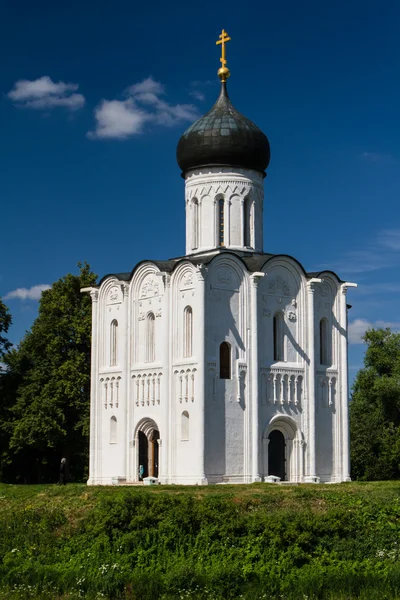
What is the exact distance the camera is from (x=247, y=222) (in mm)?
33062

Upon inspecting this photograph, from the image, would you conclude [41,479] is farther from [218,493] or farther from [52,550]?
[52,550]

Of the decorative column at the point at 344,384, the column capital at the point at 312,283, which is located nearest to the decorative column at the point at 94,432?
the column capital at the point at 312,283

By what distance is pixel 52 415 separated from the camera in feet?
122

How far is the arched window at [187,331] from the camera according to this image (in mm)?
30469

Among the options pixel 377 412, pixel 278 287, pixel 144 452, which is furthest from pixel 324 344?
pixel 377 412

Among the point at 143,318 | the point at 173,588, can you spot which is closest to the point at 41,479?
the point at 143,318

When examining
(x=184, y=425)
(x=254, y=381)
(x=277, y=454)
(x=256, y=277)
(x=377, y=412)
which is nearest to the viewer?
(x=184, y=425)

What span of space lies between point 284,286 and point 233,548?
12.9 m

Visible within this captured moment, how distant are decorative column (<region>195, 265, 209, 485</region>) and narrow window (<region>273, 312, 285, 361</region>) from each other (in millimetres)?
2972

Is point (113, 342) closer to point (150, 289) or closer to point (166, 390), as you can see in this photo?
point (150, 289)

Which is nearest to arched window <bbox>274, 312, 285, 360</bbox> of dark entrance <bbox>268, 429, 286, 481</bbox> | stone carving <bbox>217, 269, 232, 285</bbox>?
stone carving <bbox>217, 269, 232, 285</bbox>

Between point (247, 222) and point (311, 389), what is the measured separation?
5.58 meters

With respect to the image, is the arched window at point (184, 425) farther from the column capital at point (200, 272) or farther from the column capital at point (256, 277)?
the column capital at point (256, 277)

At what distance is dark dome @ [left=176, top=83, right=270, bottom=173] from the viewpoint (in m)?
32.6
